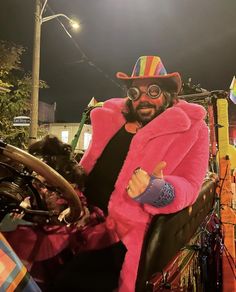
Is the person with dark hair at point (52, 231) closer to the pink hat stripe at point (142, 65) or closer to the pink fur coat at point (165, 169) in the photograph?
the pink fur coat at point (165, 169)

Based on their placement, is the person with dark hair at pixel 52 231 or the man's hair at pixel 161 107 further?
the man's hair at pixel 161 107

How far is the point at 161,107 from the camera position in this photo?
2.28 meters

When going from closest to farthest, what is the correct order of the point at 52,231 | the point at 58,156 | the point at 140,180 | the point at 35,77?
the point at 140,180
the point at 52,231
the point at 58,156
the point at 35,77

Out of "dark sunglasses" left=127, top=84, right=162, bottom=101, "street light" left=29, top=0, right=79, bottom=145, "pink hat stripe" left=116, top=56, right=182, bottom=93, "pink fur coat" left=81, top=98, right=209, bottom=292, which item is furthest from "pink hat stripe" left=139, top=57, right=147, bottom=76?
"street light" left=29, top=0, right=79, bottom=145

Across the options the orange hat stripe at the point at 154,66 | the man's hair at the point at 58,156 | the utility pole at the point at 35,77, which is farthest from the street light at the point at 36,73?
the orange hat stripe at the point at 154,66

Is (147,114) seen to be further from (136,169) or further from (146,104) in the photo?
(136,169)

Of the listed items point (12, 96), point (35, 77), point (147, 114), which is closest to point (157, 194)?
point (147, 114)

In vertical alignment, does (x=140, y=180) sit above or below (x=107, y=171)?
above

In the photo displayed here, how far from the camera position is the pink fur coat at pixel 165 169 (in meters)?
1.90

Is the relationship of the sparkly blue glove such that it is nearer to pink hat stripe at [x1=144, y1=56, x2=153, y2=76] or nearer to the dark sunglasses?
the dark sunglasses

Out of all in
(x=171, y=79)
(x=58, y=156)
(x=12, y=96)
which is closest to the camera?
(x=171, y=79)

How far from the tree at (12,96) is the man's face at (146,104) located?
335 inches

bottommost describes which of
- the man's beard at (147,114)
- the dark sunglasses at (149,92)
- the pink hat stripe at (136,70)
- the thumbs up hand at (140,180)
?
the thumbs up hand at (140,180)

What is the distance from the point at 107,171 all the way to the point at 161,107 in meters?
0.55
